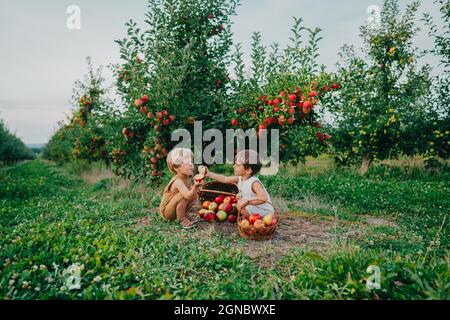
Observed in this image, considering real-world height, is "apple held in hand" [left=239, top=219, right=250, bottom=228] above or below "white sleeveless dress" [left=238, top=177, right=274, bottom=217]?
below

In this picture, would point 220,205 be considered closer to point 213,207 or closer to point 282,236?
point 213,207

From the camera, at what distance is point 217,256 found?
144 inches

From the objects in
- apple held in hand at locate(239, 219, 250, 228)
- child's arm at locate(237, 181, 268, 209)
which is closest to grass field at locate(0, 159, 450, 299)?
apple held in hand at locate(239, 219, 250, 228)

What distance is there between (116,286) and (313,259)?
6.64 ft

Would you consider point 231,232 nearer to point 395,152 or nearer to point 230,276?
point 230,276

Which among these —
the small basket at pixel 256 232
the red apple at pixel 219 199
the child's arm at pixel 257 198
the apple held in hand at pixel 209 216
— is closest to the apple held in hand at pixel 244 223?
the small basket at pixel 256 232

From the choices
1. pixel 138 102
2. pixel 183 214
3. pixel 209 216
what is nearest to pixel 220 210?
pixel 209 216

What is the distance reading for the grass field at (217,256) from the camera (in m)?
2.74

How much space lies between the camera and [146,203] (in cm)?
679

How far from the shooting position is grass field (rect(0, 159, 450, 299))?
8.98ft

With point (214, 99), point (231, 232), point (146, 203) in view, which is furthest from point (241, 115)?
point (146, 203)

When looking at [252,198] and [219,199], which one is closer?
[252,198]

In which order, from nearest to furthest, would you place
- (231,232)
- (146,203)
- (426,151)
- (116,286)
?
(116,286), (231,232), (146,203), (426,151)

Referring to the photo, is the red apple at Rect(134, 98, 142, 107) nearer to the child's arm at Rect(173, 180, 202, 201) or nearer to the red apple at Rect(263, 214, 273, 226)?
the child's arm at Rect(173, 180, 202, 201)
